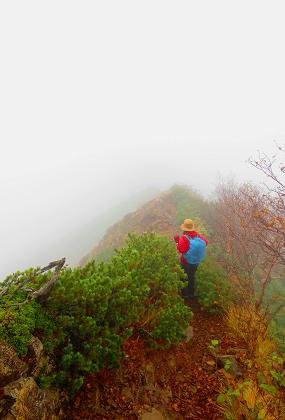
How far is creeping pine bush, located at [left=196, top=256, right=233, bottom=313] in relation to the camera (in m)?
6.89

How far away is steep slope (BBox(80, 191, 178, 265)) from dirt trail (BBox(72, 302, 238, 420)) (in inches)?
476

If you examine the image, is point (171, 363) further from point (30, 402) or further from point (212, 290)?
point (30, 402)

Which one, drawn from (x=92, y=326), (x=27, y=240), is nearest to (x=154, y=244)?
(x=92, y=326)

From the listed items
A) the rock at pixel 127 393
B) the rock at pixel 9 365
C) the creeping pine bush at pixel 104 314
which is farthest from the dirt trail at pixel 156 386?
the rock at pixel 9 365

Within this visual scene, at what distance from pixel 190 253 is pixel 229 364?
8.61 feet

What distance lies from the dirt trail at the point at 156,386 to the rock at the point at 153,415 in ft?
0.18

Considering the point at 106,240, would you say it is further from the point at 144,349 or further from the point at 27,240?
the point at 27,240

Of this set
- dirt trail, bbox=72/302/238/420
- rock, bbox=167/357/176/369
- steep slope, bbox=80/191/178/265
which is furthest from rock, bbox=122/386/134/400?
steep slope, bbox=80/191/178/265

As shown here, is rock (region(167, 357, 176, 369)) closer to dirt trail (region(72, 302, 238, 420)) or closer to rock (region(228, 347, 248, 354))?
dirt trail (region(72, 302, 238, 420))

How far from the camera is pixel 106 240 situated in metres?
23.1

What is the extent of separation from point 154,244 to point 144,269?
1548 mm

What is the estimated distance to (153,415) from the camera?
4.26 meters

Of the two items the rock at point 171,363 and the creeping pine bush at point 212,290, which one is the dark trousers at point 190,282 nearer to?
the creeping pine bush at point 212,290

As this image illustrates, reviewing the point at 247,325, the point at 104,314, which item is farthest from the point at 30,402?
the point at 247,325
